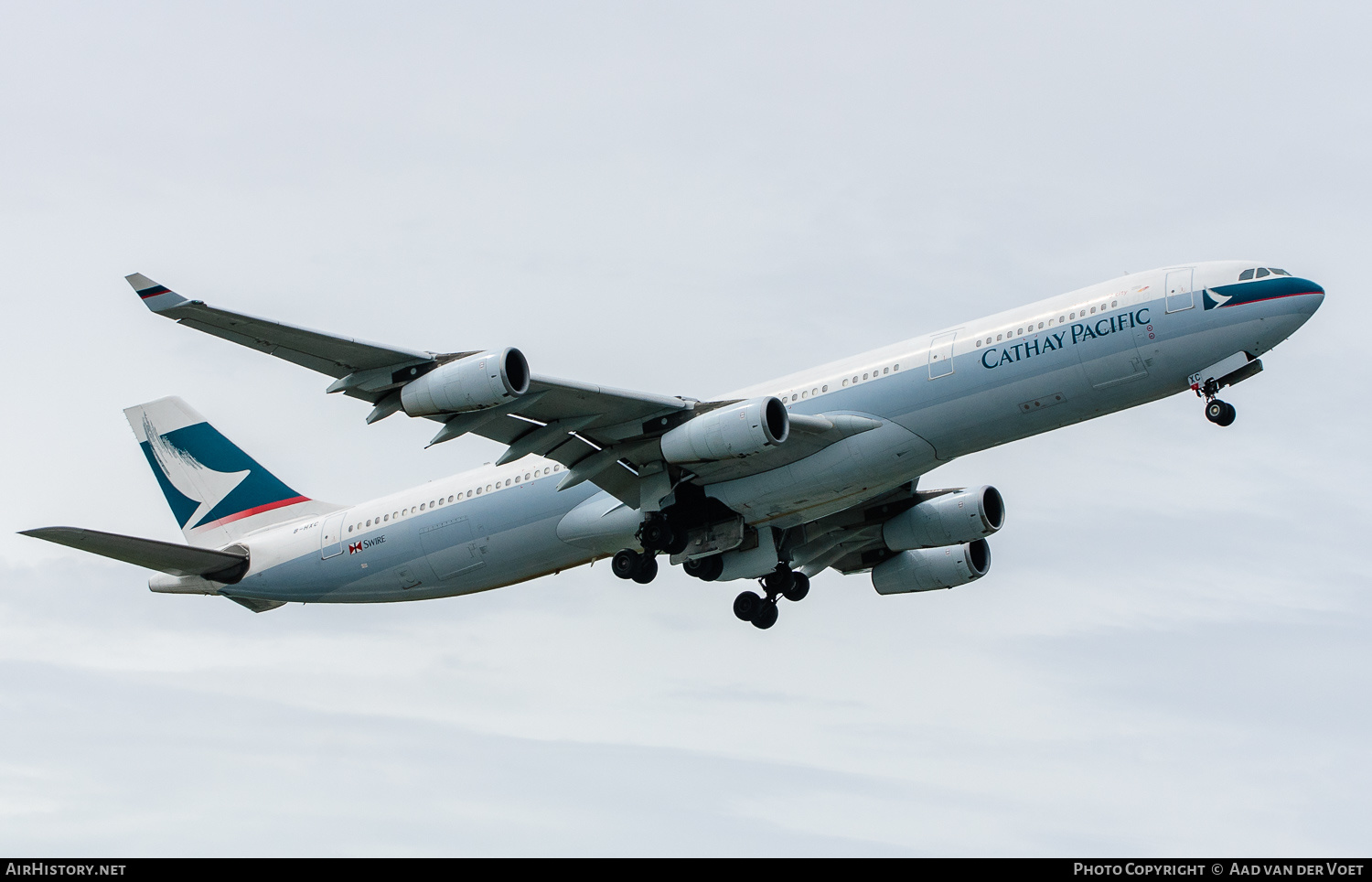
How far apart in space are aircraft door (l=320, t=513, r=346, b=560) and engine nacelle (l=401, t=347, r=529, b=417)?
1123 cm

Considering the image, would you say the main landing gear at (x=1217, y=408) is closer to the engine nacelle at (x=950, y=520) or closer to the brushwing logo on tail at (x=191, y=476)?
the engine nacelle at (x=950, y=520)

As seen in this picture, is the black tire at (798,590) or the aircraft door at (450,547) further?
the black tire at (798,590)

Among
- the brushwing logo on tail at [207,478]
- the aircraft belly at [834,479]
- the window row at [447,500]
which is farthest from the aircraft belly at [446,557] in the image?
the aircraft belly at [834,479]

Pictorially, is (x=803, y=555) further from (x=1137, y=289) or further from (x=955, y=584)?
(x=1137, y=289)

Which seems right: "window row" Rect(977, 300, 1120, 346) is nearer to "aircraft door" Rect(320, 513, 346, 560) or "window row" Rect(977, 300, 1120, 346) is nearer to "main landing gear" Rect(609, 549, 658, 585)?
"main landing gear" Rect(609, 549, 658, 585)

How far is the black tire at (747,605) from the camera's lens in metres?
42.1

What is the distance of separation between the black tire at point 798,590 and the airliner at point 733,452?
52mm

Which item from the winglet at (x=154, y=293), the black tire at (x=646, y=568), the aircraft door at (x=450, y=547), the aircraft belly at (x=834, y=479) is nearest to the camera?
the winglet at (x=154, y=293)

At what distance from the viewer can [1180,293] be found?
106ft
